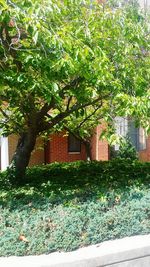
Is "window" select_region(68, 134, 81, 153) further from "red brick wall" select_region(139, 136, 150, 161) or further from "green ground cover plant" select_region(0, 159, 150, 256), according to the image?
"green ground cover plant" select_region(0, 159, 150, 256)

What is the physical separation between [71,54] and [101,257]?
246 cm

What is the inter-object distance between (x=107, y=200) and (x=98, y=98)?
6.53ft

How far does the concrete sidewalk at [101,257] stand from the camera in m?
4.19

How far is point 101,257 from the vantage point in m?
4.34

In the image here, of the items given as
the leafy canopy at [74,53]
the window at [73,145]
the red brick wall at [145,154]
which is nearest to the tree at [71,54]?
the leafy canopy at [74,53]

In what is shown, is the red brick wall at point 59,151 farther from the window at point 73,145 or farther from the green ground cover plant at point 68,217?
the green ground cover plant at point 68,217

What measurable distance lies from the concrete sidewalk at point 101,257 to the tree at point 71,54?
5.72 feet

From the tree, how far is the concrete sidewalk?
68.6 inches

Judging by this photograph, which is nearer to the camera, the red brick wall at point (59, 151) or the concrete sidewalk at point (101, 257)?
the concrete sidewalk at point (101, 257)

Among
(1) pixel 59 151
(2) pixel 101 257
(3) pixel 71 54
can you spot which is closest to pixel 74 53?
(3) pixel 71 54

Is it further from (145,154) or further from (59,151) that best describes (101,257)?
(145,154)

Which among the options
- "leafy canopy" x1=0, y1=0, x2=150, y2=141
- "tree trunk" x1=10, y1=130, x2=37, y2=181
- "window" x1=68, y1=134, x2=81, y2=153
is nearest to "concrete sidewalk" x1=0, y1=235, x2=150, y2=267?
"leafy canopy" x1=0, y1=0, x2=150, y2=141

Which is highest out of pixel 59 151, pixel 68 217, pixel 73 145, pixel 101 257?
pixel 73 145

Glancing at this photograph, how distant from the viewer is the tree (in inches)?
163
